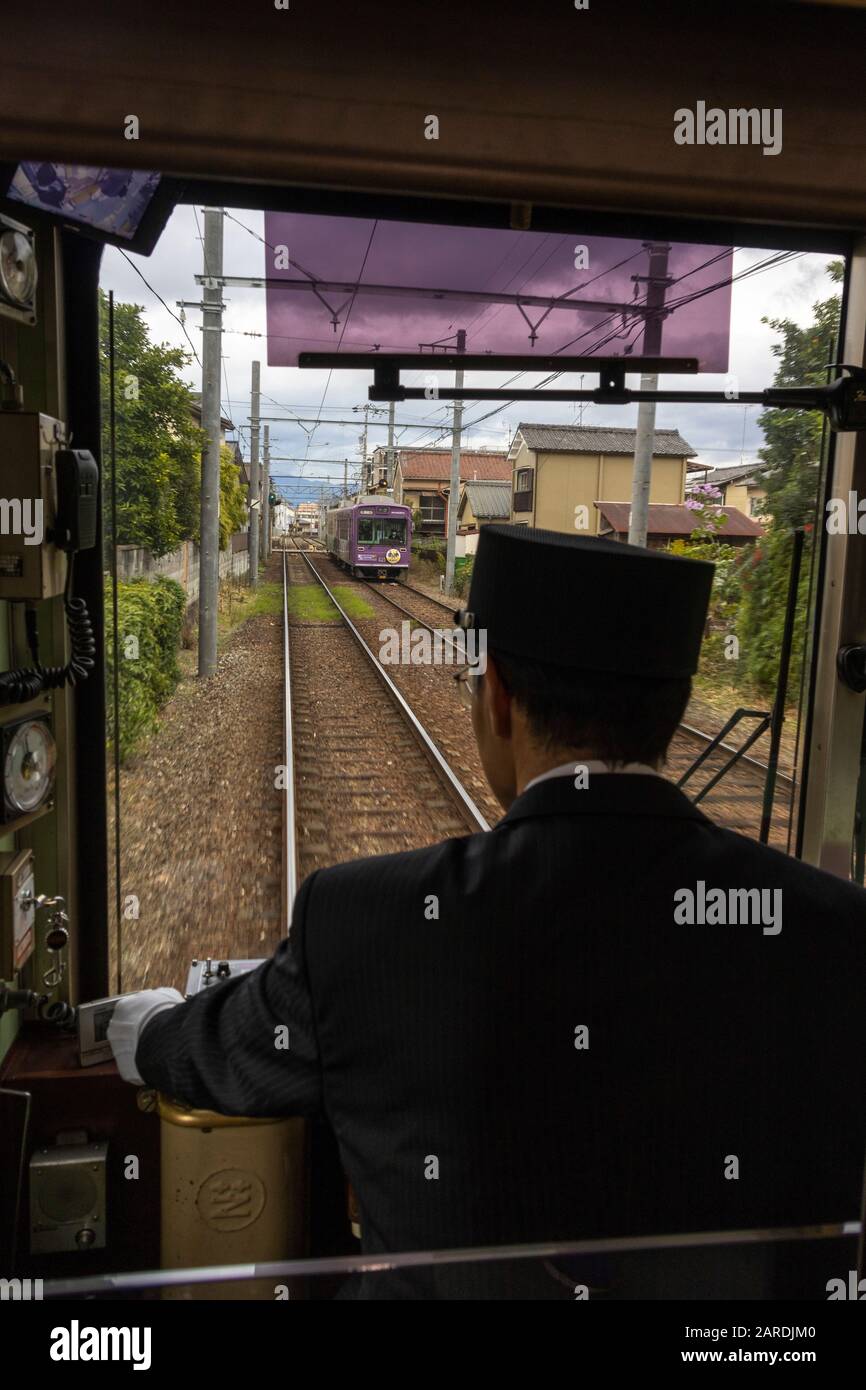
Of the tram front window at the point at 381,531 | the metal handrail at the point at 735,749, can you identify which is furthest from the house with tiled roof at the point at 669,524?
the tram front window at the point at 381,531

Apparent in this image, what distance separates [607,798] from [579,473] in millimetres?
1483

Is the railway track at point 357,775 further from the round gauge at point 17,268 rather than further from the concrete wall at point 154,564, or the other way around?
the round gauge at point 17,268

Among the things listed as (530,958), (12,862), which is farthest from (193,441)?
(530,958)

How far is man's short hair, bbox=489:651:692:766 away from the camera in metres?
1.06

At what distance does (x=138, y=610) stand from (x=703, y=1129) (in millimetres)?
2391

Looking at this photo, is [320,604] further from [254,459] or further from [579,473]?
[579,473]

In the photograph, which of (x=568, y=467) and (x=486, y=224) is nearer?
(x=486, y=224)

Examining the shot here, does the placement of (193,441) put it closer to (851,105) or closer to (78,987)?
(78,987)

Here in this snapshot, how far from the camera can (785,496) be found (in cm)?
229

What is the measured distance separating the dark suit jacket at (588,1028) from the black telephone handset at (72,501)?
948 mm

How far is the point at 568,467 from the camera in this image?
2318 mm

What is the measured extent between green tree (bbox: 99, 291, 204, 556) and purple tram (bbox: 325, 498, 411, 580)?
10650mm

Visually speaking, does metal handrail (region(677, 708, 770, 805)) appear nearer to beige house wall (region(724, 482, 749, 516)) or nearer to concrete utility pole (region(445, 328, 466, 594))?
beige house wall (region(724, 482, 749, 516))

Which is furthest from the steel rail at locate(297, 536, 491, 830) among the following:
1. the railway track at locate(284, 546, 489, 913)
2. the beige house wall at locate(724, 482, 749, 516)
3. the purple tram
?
the purple tram
